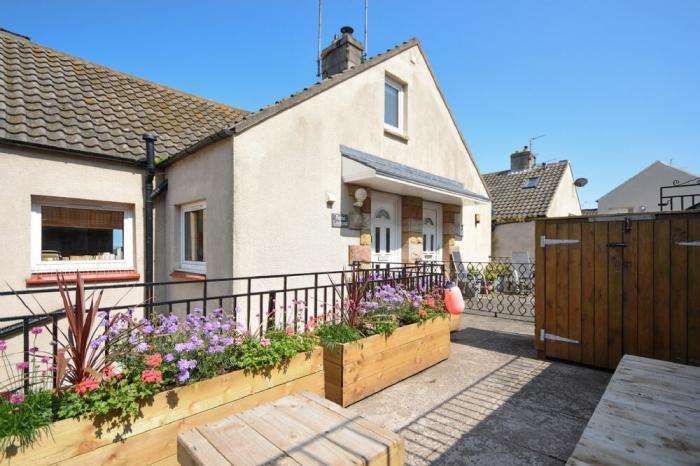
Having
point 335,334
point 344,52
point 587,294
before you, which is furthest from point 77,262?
point 587,294

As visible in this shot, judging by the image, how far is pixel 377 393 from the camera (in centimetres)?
362

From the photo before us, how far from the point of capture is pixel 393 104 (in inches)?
320

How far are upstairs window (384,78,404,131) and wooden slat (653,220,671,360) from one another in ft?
17.5

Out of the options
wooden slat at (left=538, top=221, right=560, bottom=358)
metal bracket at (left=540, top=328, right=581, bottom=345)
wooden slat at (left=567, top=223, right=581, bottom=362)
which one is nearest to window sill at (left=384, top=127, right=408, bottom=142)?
wooden slat at (left=538, top=221, right=560, bottom=358)

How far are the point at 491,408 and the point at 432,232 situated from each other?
6202mm

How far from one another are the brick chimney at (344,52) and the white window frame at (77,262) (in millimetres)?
5640

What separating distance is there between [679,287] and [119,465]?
223 inches

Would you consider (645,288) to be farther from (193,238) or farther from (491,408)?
(193,238)

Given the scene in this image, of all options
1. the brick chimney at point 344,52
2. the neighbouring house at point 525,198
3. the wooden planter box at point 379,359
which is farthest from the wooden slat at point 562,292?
the neighbouring house at point 525,198

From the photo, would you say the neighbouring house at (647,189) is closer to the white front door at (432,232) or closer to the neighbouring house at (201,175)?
the white front door at (432,232)

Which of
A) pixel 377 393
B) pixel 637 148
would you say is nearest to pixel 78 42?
pixel 377 393

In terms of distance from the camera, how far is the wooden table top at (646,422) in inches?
63.4

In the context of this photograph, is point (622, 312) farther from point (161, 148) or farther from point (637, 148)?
point (637, 148)

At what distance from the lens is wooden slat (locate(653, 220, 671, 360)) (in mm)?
3926
